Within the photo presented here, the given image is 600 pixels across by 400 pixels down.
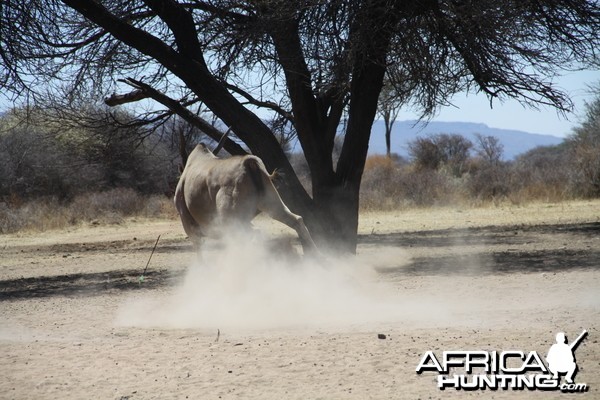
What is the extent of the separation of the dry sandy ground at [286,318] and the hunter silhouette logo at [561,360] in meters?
0.11

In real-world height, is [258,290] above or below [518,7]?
below

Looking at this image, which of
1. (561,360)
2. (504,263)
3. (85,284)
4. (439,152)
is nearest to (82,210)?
(85,284)

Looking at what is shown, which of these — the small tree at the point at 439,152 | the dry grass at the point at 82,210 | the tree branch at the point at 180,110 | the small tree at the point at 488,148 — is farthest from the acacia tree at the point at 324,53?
the small tree at the point at 488,148

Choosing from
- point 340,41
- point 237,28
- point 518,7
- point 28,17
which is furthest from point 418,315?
point 28,17

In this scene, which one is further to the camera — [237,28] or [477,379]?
[237,28]

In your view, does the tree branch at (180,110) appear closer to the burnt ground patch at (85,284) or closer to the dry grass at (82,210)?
the burnt ground patch at (85,284)

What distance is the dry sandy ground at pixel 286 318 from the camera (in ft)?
19.9

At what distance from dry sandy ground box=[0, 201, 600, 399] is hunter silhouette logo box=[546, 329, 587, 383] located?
11cm

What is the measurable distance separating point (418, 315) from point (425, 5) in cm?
514

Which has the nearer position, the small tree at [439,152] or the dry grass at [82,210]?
the dry grass at [82,210]

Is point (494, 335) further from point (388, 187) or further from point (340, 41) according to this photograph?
point (388, 187)

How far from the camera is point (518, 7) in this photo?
38.9 feet

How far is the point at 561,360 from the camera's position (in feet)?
18.9

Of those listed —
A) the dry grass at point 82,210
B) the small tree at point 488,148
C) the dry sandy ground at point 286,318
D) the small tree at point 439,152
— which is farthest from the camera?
the small tree at point 488,148
